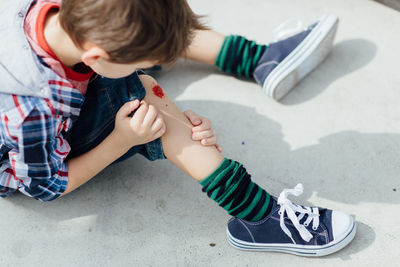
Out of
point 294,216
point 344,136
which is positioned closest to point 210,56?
point 344,136

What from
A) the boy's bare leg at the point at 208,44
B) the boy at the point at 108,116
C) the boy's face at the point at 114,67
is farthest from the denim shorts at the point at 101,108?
the boy's bare leg at the point at 208,44

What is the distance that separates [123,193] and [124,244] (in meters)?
0.15

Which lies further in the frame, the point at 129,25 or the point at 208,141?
the point at 208,141

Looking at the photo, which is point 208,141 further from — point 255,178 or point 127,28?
point 127,28

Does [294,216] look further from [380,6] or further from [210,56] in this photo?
[380,6]

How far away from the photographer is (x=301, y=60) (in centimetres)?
137

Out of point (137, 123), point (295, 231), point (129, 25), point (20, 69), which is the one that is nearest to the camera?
point (129, 25)

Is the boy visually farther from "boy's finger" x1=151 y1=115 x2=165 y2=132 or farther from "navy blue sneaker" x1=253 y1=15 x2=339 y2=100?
"navy blue sneaker" x1=253 y1=15 x2=339 y2=100

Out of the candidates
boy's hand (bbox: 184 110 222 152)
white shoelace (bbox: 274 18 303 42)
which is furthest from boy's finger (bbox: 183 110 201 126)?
white shoelace (bbox: 274 18 303 42)

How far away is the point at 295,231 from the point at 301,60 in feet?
1.74

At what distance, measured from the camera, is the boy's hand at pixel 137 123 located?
3.26 feet

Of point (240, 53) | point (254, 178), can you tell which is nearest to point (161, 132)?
point (254, 178)

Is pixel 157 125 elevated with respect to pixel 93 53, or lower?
lower

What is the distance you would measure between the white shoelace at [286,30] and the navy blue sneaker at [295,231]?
1.96ft
